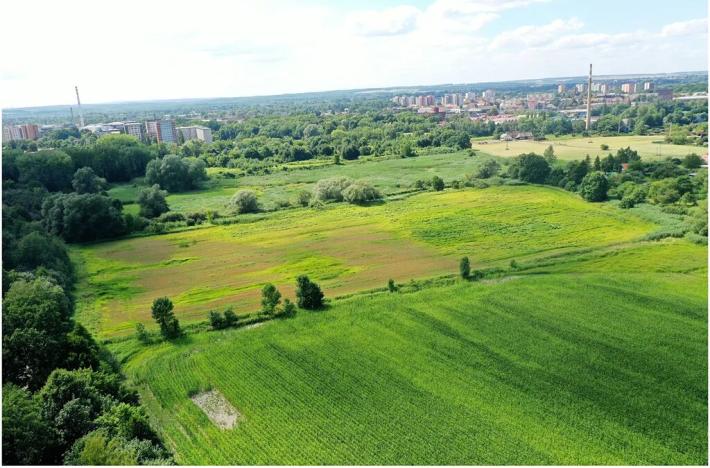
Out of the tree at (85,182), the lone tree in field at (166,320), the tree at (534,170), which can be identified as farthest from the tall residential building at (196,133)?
the lone tree in field at (166,320)

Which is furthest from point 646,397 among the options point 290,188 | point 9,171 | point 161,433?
point 9,171

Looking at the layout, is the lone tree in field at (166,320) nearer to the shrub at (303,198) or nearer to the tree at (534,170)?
the shrub at (303,198)

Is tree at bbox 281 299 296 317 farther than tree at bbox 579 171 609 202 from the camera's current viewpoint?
No

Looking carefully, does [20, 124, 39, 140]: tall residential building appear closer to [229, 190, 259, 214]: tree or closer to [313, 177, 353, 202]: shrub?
[229, 190, 259, 214]: tree

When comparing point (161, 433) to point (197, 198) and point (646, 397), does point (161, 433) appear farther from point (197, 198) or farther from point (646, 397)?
point (197, 198)

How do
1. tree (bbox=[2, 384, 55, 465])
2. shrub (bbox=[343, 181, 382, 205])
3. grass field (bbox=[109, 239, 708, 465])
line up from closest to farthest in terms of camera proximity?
tree (bbox=[2, 384, 55, 465])
grass field (bbox=[109, 239, 708, 465])
shrub (bbox=[343, 181, 382, 205])

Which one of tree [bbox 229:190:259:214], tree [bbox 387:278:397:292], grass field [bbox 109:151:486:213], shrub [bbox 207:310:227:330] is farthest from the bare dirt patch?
grass field [bbox 109:151:486:213]
